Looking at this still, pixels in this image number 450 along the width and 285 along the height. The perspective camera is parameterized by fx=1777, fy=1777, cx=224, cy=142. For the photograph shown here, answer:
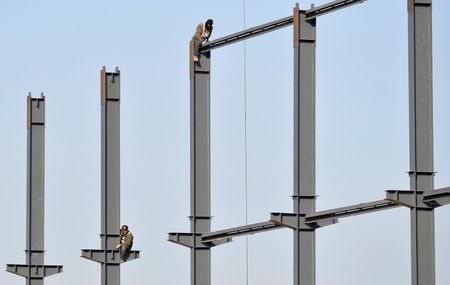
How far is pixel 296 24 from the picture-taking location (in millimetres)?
48469

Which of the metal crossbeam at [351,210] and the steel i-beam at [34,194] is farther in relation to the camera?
the steel i-beam at [34,194]

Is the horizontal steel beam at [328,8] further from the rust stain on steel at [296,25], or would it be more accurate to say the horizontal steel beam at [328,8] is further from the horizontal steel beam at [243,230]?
the horizontal steel beam at [243,230]

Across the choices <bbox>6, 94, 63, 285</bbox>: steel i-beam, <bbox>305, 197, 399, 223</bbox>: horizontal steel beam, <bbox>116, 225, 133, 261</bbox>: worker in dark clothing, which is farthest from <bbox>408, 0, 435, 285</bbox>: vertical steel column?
<bbox>6, 94, 63, 285</bbox>: steel i-beam

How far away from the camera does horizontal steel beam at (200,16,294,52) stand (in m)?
49.7

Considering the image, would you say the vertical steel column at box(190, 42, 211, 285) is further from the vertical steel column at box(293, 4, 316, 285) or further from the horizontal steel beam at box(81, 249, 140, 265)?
the vertical steel column at box(293, 4, 316, 285)

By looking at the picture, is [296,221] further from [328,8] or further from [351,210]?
[328,8]

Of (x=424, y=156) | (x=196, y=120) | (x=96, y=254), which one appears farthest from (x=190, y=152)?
(x=424, y=156)

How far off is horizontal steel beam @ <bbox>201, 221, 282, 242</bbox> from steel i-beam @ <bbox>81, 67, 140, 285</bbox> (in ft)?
15.0

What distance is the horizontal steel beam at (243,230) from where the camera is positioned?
4869 centimetres

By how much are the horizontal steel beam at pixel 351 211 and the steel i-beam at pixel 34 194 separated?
43.4ft

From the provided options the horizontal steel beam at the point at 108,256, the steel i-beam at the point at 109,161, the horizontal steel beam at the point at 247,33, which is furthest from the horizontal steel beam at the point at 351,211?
the steel i-beam at the point at 109,161

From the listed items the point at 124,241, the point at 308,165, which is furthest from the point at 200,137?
the point at 308,165

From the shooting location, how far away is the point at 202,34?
173ft

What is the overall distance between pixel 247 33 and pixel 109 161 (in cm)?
754
